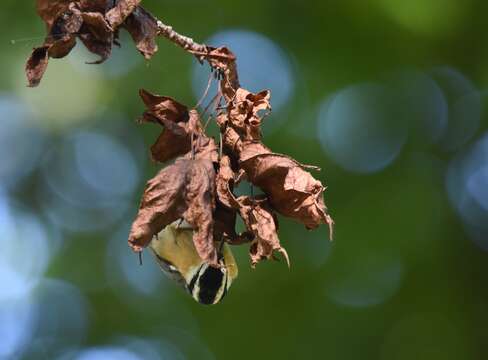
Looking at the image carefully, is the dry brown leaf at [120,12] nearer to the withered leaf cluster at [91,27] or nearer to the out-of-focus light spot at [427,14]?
the withered leaf cluster at [91,27]

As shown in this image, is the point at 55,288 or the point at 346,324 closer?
the point at 346,324

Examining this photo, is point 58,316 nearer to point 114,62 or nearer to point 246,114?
point 114,62

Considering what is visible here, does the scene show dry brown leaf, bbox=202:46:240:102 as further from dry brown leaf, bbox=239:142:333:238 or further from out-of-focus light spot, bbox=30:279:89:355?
out-of-focus light spot, bbox=30:279:89:355

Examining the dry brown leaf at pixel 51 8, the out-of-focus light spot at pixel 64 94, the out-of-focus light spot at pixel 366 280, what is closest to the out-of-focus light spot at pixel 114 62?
→ the out-of-focus light spot at pixel 64 94

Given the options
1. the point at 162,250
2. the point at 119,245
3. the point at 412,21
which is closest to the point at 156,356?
the point at 119,245

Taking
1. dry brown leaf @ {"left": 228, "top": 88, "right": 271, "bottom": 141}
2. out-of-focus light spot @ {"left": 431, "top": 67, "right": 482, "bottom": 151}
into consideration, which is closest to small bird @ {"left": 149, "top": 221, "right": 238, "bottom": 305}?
dry brown leaf @ {"left": 228, "top": 88, "right": 271, "bottom": 141}

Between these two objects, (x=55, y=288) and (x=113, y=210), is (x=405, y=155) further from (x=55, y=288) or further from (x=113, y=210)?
(x=55, y=288)

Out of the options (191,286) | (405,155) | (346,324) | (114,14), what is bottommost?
(346,324)
